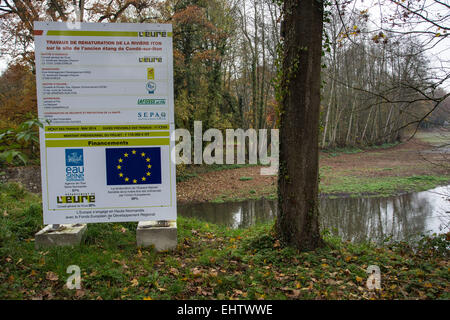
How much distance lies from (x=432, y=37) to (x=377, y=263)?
4.27m

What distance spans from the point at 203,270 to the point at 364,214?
8.14 meters

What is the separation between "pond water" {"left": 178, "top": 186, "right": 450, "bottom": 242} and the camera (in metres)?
8.57

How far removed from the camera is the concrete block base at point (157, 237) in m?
5.07

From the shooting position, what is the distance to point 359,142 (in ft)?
109

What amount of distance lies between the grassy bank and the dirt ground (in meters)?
7.05

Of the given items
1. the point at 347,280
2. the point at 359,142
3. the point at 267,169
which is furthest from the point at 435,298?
the point at 359,142

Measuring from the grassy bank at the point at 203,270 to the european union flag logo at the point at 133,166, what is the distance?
1101 millimetres

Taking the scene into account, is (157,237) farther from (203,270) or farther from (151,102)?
(151,102)

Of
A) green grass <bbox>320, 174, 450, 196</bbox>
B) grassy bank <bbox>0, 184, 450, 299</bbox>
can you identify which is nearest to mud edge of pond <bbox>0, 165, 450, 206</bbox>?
green grass <bbox>320, 174, 450, 196</bbox>

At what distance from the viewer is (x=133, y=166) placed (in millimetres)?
4969

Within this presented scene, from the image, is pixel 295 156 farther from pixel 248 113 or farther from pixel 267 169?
pixel 248 113

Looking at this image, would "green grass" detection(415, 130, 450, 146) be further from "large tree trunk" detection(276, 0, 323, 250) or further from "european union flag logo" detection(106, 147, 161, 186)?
"european union flag logo" detection(106, 147, 161, 186)

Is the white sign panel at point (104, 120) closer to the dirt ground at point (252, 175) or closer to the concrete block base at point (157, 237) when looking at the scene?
the concrete block base at point (157, 237)

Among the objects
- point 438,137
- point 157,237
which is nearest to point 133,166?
point 157,237
